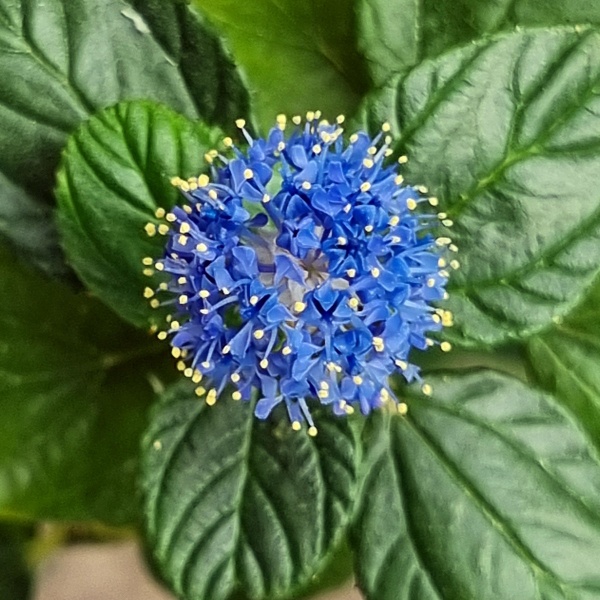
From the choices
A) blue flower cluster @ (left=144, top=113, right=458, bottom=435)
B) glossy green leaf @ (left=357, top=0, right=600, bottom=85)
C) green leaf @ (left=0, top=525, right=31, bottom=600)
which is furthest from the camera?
green leaf @ (left=0, top=525, right=31, bottom=600)

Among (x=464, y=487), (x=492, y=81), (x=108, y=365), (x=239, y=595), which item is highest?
(x=492, y=81)

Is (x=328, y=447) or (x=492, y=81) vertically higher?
(x=492, y=81)

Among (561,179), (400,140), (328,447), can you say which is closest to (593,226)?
(561,179)

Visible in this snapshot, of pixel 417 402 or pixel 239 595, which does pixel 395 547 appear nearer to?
pixel 417 402

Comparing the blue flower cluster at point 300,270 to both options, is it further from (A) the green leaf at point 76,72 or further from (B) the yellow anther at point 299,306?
(A) the green leaf at point 76,72

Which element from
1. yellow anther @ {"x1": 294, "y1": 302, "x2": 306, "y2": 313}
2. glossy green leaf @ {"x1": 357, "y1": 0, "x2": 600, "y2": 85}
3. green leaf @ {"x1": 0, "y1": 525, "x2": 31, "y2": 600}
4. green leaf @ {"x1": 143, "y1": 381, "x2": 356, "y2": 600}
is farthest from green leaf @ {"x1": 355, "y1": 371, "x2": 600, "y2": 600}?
green leaf @ {"x1": 0, "y1": 525, "x2": 31, "y2": 600}

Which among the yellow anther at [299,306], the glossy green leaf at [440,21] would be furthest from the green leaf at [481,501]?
the glossy green leaf at [440,21]

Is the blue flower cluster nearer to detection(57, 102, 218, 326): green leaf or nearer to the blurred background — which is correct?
detection(57, 102, 218, 326): green leaf
